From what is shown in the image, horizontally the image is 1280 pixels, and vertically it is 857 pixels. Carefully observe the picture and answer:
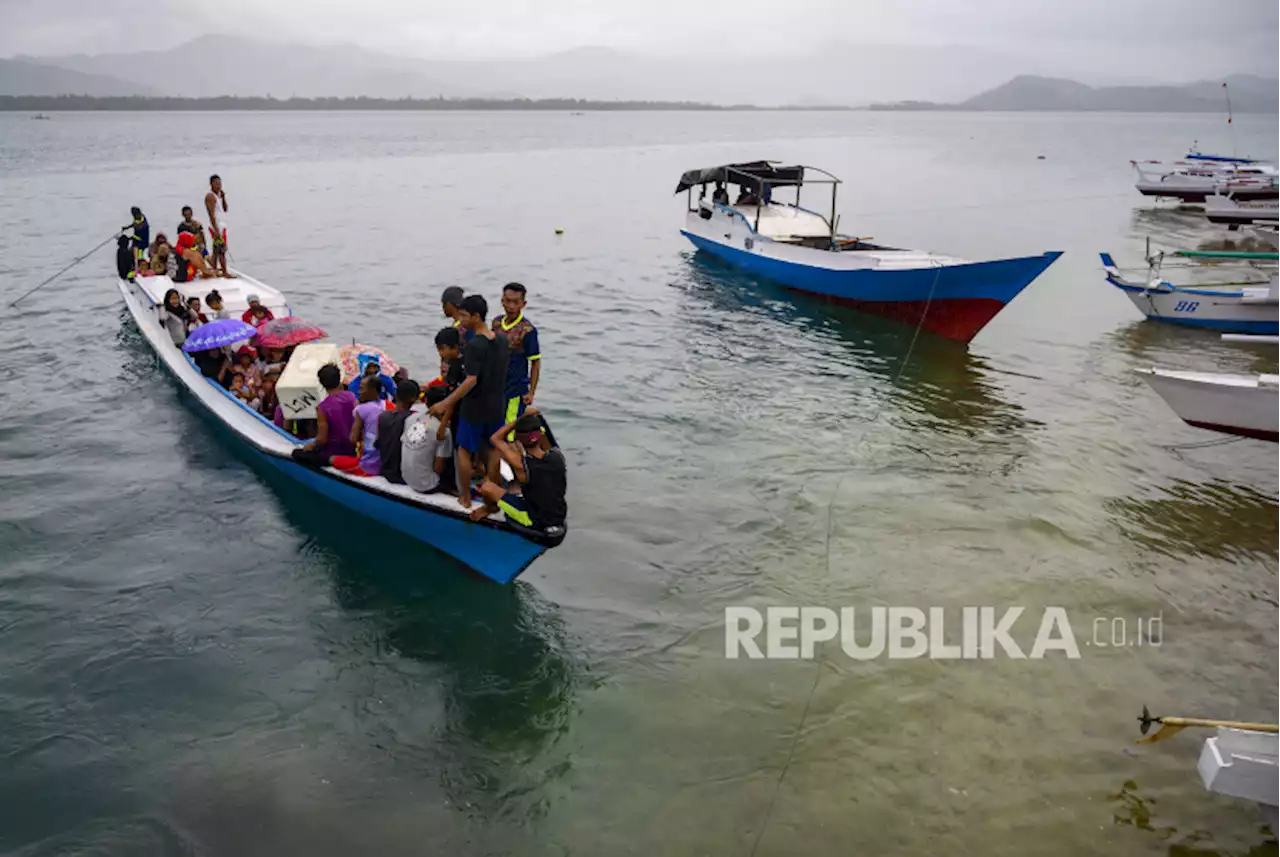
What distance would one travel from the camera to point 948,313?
61.9 ft

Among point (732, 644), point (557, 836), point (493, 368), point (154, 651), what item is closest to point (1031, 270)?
point (732, 644)

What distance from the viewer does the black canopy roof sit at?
25.3 meters

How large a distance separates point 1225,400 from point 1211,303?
10449mm

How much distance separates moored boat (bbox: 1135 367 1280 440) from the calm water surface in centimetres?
83

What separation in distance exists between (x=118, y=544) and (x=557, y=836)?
7244mm

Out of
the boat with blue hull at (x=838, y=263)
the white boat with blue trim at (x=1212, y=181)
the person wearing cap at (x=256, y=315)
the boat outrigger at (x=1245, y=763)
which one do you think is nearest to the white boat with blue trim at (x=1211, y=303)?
the boat with blue hull at (x=838, y=263)

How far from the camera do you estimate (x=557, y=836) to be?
242 inches

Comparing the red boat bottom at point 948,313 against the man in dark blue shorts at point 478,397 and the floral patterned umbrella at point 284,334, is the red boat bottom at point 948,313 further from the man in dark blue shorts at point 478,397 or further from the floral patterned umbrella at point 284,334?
the man in dark blue shorts at point 478,397

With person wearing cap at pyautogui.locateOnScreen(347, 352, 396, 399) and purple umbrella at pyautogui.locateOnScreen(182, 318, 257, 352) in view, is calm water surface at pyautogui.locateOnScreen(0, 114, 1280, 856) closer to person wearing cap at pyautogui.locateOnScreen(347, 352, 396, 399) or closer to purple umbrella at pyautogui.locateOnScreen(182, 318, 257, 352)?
person wearing cap at pyautogui.locateOnScreen(347, 352, 396, 399)

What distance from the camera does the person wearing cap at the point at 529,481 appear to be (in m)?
7.36

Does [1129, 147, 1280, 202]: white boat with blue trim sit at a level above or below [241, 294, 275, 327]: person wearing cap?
above

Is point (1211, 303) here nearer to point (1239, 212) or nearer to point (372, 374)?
point (372, 374)

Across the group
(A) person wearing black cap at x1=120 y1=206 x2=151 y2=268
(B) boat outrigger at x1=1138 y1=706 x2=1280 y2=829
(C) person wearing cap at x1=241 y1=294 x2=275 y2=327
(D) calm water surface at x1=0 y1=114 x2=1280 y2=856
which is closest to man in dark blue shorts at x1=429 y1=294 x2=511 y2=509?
(D) calm water surface at x1=0 y1=114 x2=1280 y2=856

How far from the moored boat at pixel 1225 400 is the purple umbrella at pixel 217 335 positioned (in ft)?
43.2
